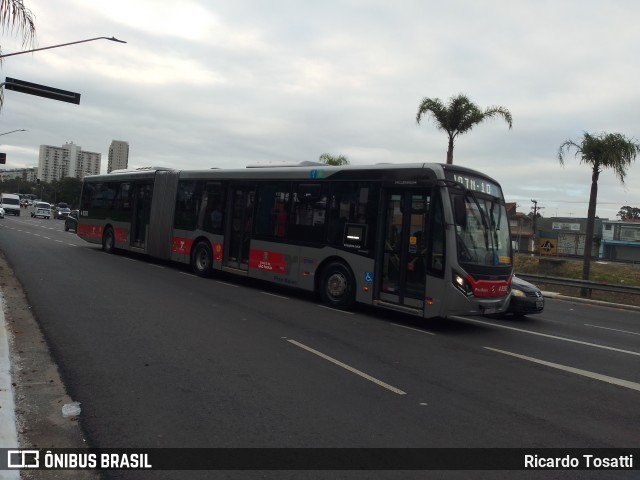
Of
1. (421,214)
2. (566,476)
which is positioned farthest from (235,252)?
(566,476)

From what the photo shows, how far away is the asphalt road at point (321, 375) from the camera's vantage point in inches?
190

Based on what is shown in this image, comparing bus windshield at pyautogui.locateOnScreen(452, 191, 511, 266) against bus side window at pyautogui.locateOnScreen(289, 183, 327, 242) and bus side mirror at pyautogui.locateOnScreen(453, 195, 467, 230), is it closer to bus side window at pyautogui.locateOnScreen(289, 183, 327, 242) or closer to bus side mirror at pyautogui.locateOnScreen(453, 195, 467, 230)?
bus side mirror at pyautogui.locateOnScreen(453, 195, 467, 230)

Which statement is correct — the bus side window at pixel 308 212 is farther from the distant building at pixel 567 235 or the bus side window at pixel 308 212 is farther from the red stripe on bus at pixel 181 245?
the distant building at pixel 567 235

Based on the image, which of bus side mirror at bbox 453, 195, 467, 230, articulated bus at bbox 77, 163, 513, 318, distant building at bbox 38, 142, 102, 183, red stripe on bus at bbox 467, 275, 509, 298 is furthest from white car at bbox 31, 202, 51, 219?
distant building at bbox 38, 142, 102, 183

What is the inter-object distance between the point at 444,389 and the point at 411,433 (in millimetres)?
1525

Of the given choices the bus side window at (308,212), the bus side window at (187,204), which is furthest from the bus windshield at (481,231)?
the bus side window at (187,204)

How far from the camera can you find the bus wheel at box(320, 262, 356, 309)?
11281 millimetres

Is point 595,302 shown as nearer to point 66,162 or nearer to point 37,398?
point 37,398

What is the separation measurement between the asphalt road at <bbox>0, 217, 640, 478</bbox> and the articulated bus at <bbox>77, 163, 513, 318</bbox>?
0.80 meters

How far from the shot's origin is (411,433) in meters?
4.84

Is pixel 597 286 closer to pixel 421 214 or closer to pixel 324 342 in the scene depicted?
pixel 421 214

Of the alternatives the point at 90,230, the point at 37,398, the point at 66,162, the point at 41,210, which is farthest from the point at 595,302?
the point at 66,162

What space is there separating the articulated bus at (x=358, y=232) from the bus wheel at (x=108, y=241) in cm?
480

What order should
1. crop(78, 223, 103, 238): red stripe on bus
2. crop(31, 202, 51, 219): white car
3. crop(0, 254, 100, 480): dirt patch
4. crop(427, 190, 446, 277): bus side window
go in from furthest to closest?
crop(31, 202, 51, 219): white car
crop(78, 223, 103, 238): red stripe on bus
crop(427, 190, 446, 277): bus side window
crop(0, 254, 100, 480): dirt patch
